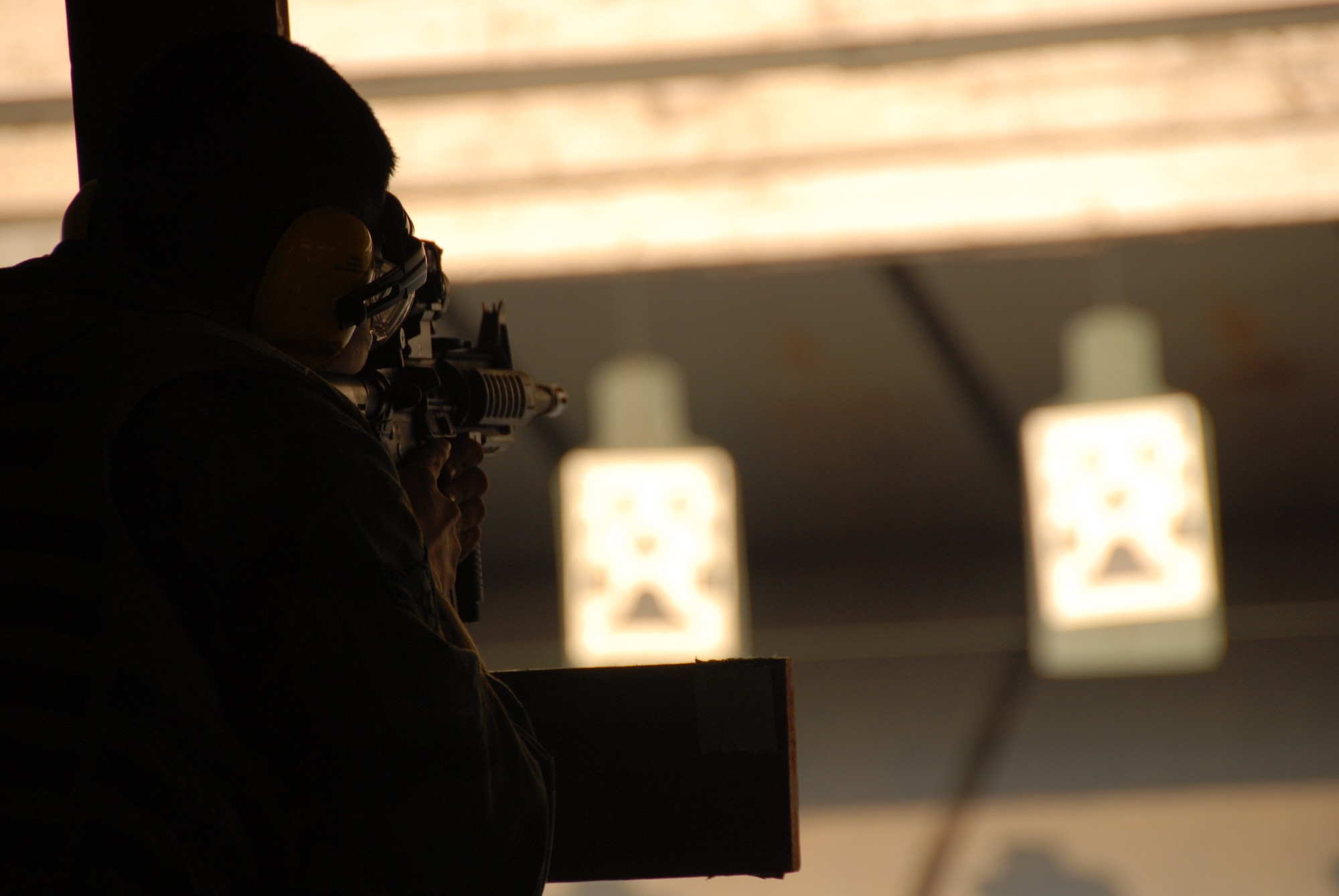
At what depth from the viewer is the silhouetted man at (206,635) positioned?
33cm

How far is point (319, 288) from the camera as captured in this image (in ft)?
1.46

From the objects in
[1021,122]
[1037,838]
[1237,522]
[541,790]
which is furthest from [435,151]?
[1237,522]

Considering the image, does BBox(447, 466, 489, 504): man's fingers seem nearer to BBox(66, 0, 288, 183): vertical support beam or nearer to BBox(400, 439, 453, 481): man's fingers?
BBox(400, 439, 453, 481): man's fingers

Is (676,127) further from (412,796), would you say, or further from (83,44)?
(412,796)

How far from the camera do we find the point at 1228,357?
2570 mm

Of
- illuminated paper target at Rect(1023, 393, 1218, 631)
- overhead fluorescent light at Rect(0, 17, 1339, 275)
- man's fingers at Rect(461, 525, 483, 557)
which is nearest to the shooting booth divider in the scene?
man's fingers at Rect(461, 525, 483, 557)

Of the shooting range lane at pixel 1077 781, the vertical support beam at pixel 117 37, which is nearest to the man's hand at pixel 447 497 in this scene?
the vertical support beam at pixel 117 37

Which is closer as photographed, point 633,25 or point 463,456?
point 463,456

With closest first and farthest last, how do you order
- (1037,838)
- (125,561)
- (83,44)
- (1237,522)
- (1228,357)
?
(125,561), (83,44), (1037,838), (1228,357), (1237,522)

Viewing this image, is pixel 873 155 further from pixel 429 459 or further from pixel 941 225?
pixel 429 459

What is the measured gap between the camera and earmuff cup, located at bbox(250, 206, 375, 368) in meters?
0.43

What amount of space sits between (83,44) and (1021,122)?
1.62 m

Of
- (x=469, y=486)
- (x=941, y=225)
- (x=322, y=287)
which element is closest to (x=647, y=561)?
(x=941, y=225)

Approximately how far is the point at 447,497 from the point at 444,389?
0.72 feet
